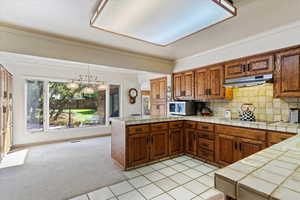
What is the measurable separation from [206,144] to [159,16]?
2.62 meters

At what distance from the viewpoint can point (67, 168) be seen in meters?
3.04

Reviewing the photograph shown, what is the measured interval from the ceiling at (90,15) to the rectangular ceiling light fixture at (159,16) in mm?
237

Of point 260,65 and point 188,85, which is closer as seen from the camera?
point 260,65

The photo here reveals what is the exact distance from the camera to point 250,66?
291cm

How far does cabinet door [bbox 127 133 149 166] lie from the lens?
2.92 meters

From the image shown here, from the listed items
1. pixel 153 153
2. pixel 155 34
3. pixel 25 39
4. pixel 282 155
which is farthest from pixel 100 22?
pixel 153 153

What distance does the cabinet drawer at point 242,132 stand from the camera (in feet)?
8.04

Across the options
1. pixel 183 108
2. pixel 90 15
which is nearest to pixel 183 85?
pixel 183 108

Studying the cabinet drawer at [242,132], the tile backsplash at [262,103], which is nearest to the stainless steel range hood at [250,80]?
the tile backsplash at [262,103]

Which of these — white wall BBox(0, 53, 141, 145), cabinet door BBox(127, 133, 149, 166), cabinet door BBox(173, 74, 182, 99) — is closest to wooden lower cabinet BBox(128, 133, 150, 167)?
cabinet door BBox(127, 133, 149, 166)

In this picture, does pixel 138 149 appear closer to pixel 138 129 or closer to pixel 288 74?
pixel 138 129

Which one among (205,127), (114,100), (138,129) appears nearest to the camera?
(138,129)

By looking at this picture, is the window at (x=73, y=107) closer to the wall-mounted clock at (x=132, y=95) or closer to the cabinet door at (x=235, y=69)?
the wall-mounted clock at (x=132, y=95)

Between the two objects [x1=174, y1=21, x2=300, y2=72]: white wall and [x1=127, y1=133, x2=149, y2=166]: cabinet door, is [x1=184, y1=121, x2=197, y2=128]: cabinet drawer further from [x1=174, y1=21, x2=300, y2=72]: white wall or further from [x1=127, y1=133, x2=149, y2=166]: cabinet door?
[x1=174, y1=21, x2=300, y2=72]: white wall
